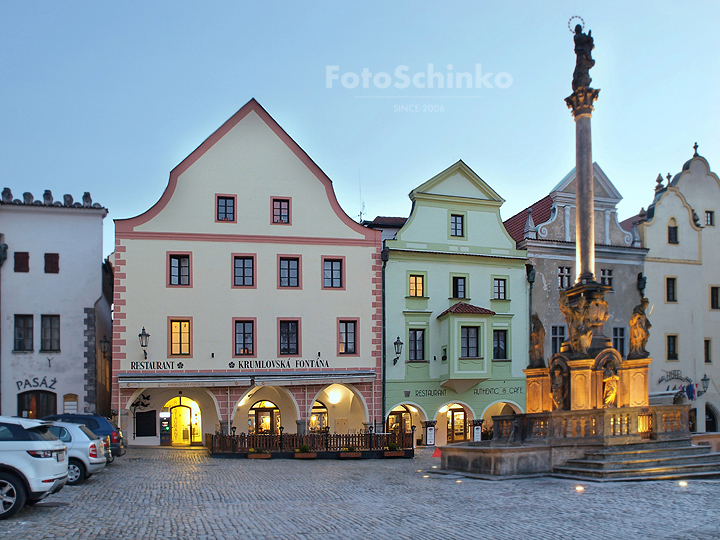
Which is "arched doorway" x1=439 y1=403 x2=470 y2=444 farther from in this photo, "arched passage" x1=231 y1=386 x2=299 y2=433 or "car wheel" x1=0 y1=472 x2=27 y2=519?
"car wheel" x1=0 y1=472 x2=27 y2=519

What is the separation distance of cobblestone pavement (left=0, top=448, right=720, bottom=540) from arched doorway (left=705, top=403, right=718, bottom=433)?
24519mm

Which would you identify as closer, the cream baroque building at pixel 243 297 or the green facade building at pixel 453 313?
the cream baroque building at pixel 243 297

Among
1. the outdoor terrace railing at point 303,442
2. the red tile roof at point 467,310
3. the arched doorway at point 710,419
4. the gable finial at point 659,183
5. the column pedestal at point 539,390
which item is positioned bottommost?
the arched doorway at point 710,419

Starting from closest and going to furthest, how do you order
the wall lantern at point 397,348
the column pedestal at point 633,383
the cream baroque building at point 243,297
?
the column pedestal at point 633,383 < the cream baroque building at point 243,297 < the wall lantern at point 397,348

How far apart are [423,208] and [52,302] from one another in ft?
55.6

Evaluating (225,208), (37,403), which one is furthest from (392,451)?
(37,403)

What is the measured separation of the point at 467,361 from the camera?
110 ft

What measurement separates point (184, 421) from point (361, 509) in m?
21.1

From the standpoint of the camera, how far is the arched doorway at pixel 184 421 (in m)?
33.0

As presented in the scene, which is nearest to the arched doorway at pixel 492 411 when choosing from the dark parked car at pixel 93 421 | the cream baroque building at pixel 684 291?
the cream baroque building at pixel 684 291

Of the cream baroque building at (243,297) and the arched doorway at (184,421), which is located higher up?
the cream baroque building at (243,297)

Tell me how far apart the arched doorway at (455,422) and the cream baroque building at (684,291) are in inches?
403

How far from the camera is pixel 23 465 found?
489 inches

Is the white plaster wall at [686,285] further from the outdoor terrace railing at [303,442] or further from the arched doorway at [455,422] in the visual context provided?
the outdoor terrace railing at [303,442]
